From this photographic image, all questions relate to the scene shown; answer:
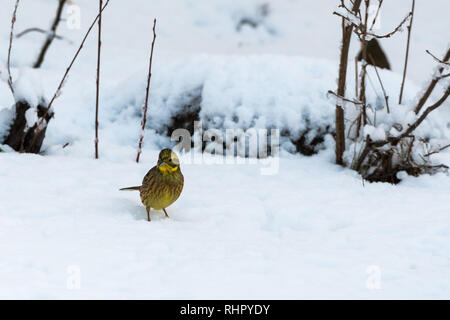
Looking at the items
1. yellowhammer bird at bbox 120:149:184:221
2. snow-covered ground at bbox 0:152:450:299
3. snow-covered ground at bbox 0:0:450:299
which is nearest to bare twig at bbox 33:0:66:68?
snow-covered ground at bbox 0:0:450:299

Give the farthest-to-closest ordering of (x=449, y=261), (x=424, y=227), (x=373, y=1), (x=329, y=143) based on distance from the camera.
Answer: (x=329, y=143), (x=373, y=1), (x=424, y=227), (x=449, y=261)

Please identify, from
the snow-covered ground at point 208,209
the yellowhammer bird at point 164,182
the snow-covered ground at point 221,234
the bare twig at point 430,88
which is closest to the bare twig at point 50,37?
the snow-covered ground at point 208,209

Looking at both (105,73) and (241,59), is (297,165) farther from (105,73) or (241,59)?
(105,73)

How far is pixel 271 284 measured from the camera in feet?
5.96

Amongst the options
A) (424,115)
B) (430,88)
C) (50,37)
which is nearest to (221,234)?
(424,115)

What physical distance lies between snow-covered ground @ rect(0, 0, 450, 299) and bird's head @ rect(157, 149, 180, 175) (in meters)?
0.24

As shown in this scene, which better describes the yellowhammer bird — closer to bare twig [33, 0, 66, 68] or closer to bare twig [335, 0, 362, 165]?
bare twig [335, 0, 362, 165]

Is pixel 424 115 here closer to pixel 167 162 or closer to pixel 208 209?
pixel 208 209

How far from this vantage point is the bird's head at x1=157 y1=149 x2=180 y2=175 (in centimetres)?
240

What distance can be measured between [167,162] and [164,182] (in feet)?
0.30

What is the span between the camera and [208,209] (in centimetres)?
265
